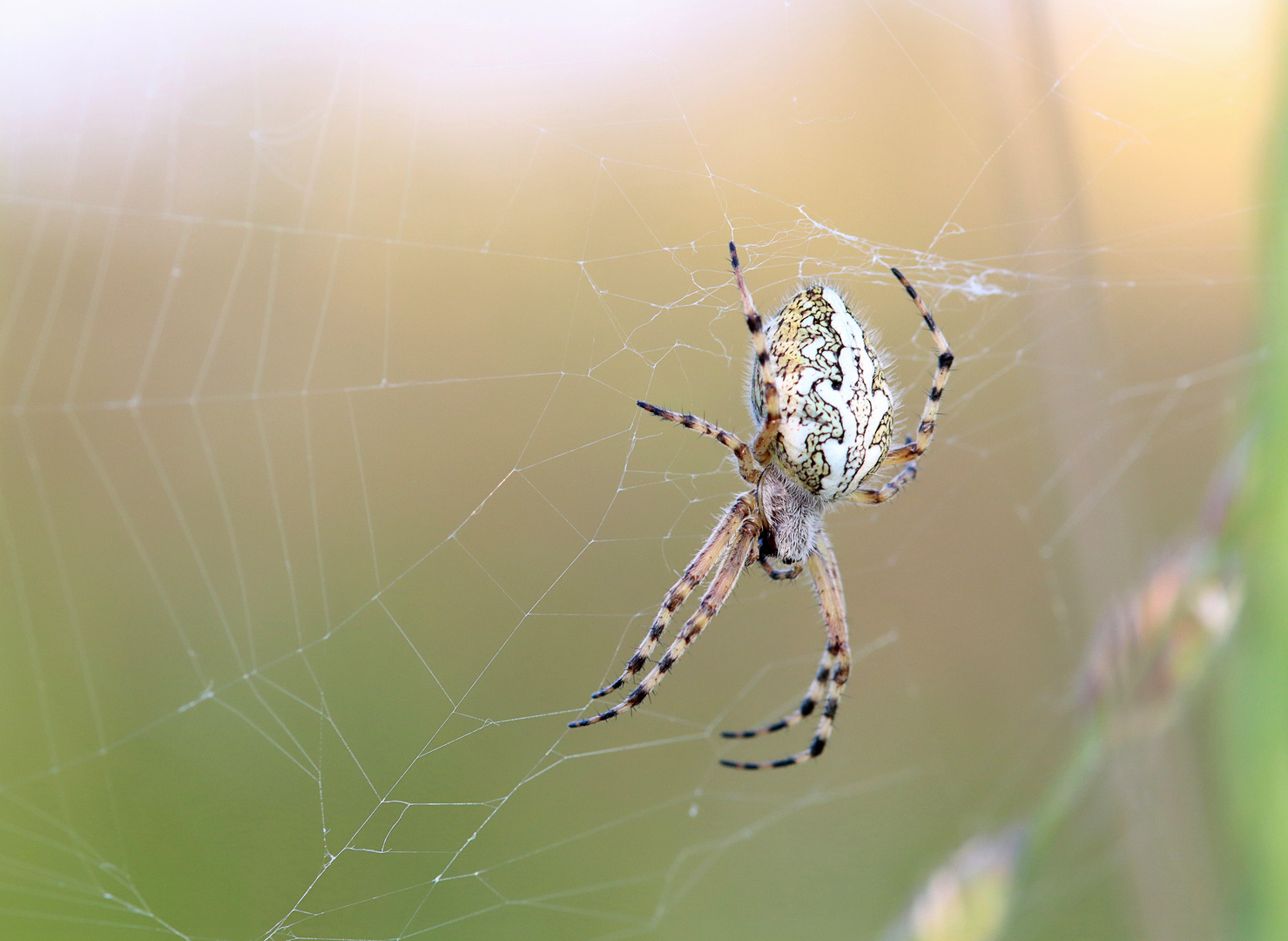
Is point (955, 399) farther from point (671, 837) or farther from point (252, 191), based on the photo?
point (252, 191)

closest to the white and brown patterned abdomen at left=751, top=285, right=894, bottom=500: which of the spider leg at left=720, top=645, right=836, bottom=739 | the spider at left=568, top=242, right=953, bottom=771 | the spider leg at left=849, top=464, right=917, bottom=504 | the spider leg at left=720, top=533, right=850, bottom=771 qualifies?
the spider at left=568, top=242, right=953, bottom=771

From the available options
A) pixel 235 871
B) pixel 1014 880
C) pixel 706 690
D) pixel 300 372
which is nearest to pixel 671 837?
pixel 706 690

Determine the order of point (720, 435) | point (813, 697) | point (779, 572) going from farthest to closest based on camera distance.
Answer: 1. point (813, 697)
2. point (779, 572)
3. point (720, 435)

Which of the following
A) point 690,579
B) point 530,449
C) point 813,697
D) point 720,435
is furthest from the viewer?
point 530,449

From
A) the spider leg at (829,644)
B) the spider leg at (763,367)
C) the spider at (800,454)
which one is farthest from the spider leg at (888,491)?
the spider leg at (763,367)

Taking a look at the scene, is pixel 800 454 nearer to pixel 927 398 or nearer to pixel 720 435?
pixel 720 435

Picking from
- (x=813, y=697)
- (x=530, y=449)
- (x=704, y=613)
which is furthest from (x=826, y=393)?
(x=530, y=449)

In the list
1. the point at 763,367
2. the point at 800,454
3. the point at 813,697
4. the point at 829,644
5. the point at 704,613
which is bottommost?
the point at 813,697

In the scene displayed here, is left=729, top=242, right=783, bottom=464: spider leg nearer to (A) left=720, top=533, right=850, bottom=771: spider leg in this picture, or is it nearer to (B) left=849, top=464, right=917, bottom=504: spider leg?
(B) left=849, top=464, right=917, bottom=504: spider leg
